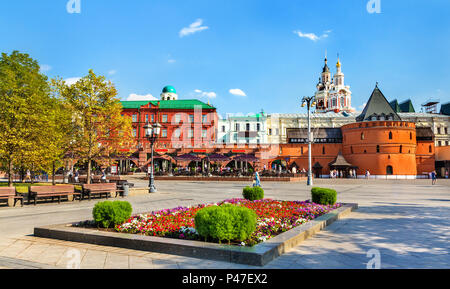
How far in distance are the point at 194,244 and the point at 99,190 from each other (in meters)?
12.5

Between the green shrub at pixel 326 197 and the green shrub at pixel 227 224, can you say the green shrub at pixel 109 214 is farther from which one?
the green shrub at pixel 326 197

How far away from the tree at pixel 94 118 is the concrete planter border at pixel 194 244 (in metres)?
13.3

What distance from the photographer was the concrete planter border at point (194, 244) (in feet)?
17.9

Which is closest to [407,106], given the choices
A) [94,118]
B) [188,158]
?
[188,158]

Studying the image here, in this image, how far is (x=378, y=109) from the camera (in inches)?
2183

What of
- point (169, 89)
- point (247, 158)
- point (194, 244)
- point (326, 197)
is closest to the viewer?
point (194, 244)

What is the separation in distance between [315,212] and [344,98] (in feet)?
347

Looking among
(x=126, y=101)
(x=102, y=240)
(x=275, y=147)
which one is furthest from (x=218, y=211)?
(x=126, y=101)

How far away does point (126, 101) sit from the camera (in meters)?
68.4

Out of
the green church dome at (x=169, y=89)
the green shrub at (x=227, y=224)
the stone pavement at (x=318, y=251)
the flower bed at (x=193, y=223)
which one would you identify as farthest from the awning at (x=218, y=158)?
the green church dome at (x=169, y=89)

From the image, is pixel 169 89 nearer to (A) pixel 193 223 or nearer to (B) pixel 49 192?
(B) pixel 49 192

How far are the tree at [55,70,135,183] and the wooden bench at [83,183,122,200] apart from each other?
137 inches

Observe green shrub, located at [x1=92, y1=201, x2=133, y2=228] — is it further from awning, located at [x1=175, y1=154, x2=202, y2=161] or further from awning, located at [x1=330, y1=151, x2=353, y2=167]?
awning, located at [x1=330, y1=151, x2=353, y2=167]
